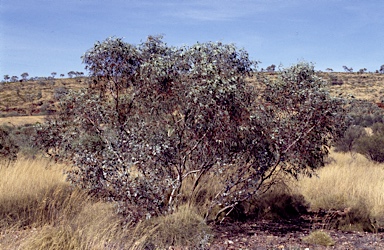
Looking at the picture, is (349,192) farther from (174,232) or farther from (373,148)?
(373,148)

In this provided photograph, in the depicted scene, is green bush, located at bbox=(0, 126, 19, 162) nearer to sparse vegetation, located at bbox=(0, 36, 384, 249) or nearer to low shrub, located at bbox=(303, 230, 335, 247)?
sparse vegetation, located at bbox=(0, 36, 384, 249)

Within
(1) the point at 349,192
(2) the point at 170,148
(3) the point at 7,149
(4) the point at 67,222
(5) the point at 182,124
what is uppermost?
(5) the point at 182,124

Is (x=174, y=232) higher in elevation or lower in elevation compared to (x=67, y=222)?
lower

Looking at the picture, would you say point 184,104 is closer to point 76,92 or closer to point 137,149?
point 137,149

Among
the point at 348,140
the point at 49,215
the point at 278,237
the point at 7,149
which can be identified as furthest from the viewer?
the point at 348,140

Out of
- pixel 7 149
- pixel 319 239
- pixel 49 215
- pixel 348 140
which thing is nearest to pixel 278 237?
pixel 319 239

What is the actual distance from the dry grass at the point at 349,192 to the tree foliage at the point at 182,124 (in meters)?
1.83

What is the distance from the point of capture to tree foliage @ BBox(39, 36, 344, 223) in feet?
22.5

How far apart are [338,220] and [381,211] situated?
90 cm

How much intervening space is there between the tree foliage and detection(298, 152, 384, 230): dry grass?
183cm

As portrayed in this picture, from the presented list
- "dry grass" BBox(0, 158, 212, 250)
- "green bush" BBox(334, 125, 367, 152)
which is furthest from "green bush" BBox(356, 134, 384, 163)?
"dry grass" BBox(0, 158, 212, 250)

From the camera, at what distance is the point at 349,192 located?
10.1 metres

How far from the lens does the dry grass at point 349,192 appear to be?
355 inches

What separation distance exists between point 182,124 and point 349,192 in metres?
4.92
